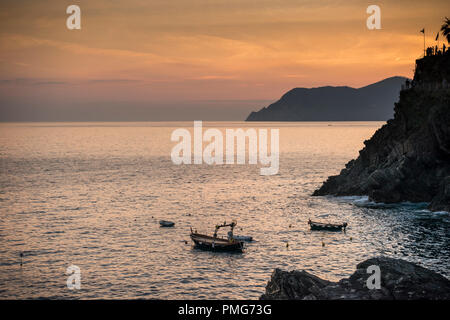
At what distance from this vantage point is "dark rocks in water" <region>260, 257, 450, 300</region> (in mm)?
27359

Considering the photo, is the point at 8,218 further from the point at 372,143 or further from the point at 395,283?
the point at 372,143

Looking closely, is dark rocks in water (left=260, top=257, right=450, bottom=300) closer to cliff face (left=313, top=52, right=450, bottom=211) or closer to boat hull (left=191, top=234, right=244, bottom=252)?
boat hull (left=191, top=234, right=244, bottom=252)

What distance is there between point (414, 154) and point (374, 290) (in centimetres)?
6615

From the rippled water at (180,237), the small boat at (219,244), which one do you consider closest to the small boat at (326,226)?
the rippled water at (180,237)

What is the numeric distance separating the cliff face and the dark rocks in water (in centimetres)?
5330

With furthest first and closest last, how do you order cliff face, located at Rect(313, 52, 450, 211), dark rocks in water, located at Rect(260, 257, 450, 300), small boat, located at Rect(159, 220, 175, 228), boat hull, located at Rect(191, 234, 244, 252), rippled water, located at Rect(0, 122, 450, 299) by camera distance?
cliff face, located at Rect(313, 52, 450, 211), small boat, located at Rect(159, 220, 175, 228), boat hull, located at Rect(191, 234, 244, 252), rippled water, located at Rect(0, 122, 450, 299), dark rocks in water, located at Rect(260, 257, 450, 300)

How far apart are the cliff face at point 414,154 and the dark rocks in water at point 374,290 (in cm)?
5330

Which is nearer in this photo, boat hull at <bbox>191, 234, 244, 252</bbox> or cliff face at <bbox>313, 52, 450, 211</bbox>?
boat hull at <bbox>191, 234, 244, 252</bbox>

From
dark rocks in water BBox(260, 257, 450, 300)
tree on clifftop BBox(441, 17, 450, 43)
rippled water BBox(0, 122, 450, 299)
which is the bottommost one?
rippled water BBox(0, 122, 450, 299)

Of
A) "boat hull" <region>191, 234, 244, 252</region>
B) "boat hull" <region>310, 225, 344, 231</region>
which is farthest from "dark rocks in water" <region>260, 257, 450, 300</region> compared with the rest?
"boat hull" <region>310, 225, 344, 231</region>

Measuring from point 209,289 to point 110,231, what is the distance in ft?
102

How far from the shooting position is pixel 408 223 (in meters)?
71.1
